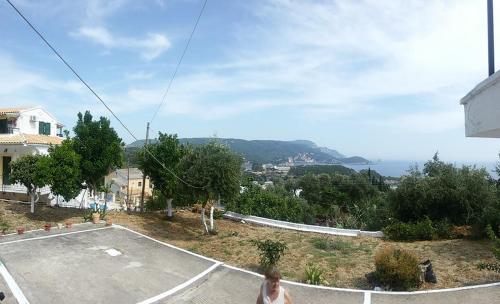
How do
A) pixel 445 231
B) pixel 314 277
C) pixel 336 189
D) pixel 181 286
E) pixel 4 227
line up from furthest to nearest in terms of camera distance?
1. pixel 336 189
2. pixel 4 227
3. pixel 445 231
4. pixel 314 277
5. pixel 181 286

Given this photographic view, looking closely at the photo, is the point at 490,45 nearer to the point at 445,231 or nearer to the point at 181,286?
the point at 181,286

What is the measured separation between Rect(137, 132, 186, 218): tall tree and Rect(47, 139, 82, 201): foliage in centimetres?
294

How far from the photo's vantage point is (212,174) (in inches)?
666

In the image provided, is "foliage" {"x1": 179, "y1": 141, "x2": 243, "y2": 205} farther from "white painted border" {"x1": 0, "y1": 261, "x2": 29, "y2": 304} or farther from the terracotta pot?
"white painted border" {"x1": 0, "y1": 261, "x2": 29, "y2": 304}

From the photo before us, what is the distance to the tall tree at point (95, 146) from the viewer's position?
20.0 metres

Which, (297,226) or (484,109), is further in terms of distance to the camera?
(297,226)

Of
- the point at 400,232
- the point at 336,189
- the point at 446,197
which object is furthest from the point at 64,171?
the point at 336,189

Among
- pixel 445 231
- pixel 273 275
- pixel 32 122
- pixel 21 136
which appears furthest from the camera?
pixel 32 122

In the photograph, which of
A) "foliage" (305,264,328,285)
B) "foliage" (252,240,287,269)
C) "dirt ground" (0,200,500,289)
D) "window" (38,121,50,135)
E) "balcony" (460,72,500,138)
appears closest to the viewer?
"balcony" (460,72,500,138)

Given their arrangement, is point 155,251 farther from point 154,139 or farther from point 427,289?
point 427,289

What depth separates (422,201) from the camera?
18.0 metres

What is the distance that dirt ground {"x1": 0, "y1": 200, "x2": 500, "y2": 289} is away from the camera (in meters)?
12.1

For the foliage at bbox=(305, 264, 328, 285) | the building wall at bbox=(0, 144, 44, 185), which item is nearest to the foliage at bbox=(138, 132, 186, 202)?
the building wall at bbox=(0, 144, 44, 185)

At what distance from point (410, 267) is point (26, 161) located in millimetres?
17147
